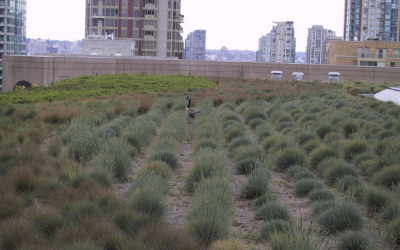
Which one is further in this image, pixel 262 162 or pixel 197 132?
pixel 197 132

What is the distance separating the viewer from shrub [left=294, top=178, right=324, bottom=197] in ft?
26.6

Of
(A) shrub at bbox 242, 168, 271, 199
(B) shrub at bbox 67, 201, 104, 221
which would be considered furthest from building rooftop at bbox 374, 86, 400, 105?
(B) shrub at bbox 67, 201, 104, 221

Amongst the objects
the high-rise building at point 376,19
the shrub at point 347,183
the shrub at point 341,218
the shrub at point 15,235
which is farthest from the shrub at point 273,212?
the high-rise building at point 376,19

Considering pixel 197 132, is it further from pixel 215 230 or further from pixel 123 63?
pixel 123 63

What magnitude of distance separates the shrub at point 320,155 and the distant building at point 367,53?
67830 millimetres

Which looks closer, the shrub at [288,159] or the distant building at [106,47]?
the shrub at [288,159]

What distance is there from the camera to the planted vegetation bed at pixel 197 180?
A: 5.79 m

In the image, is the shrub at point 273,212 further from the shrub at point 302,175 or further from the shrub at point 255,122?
the shrub at point 255,122

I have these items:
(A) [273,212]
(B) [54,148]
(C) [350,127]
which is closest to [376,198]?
(A) [273,212]

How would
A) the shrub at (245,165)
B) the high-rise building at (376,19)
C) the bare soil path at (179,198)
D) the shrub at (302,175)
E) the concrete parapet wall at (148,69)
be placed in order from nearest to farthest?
the bare soil path at (179,198) → the shrub at (302,175) → the shrub at (245,165) → the concrete parapet wall at (148,69) → the high-rise building at (376,19)

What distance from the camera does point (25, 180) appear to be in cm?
750

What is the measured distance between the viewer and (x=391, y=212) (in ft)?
22.1

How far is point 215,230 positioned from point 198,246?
0.45 metres

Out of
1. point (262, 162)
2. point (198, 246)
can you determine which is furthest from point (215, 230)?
point (262, 162)
